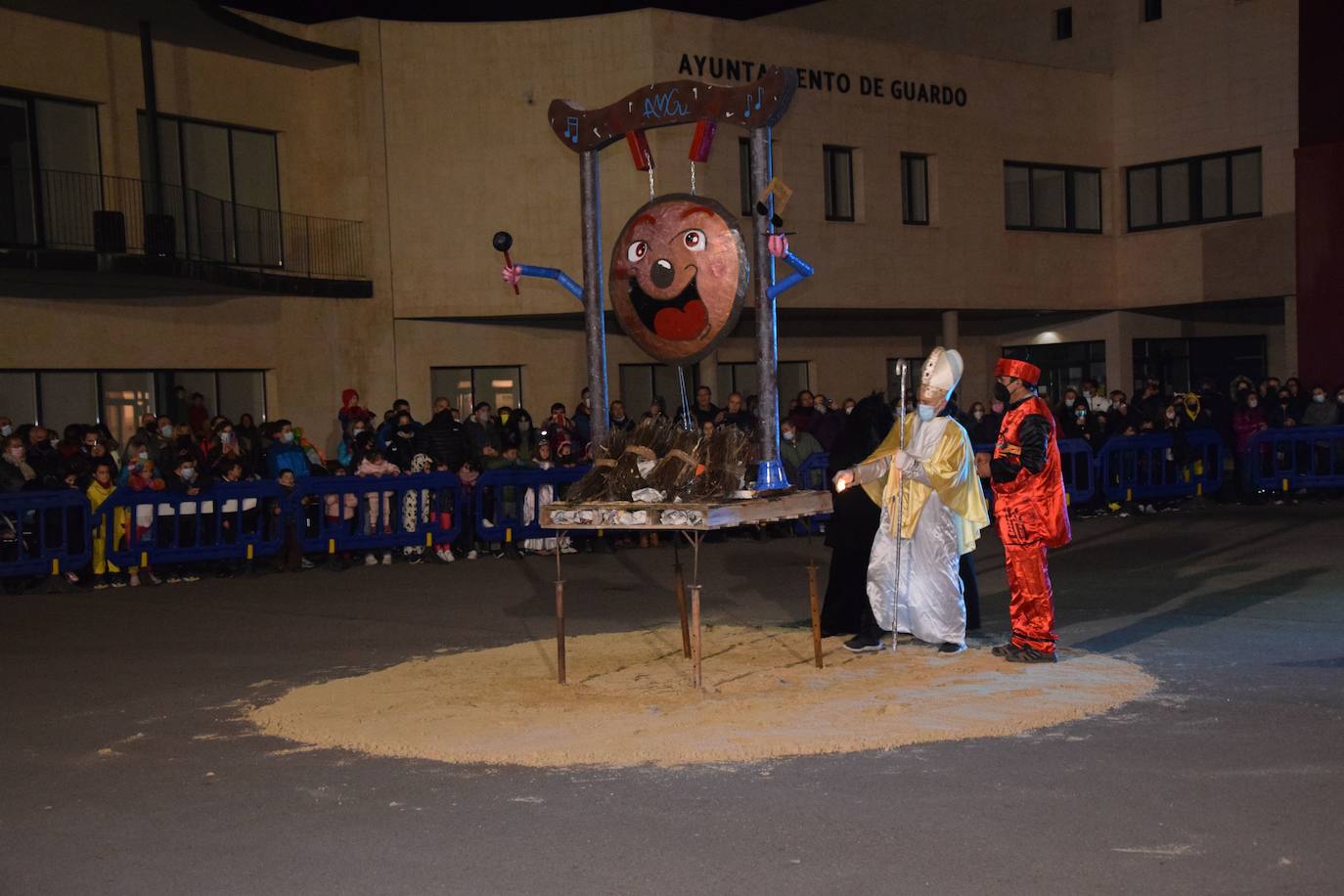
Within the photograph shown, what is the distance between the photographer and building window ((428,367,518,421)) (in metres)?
28.0

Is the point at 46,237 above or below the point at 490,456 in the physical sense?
above

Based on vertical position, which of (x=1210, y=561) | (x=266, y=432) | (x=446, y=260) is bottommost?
(x=1210, y=561)

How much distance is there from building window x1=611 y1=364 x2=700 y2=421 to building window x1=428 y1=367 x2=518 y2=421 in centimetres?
153

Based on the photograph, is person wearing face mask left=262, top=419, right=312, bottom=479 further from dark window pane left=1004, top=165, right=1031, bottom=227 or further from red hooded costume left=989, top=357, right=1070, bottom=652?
dark window pane left=1004, top=165, right=1031, bottom=227

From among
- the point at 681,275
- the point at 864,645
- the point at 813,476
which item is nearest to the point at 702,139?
the point at 681,275

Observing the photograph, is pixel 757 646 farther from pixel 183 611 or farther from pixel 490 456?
pixel 490 456

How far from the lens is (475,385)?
28.4 metres

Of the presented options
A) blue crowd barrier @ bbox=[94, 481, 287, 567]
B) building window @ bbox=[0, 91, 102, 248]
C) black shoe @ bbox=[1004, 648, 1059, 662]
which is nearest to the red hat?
black shoe @ bbox=[1004, 648, 1059, 662]

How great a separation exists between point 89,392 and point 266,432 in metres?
5.54

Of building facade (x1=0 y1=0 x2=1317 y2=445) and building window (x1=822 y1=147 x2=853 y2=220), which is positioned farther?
building window (x1=822 y1=147 x2=853 y2=220)

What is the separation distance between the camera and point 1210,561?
15922 mm

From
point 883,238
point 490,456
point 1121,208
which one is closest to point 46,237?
point 490,456

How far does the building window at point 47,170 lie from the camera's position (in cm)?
2298

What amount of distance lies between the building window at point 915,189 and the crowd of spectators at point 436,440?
21.2 feet
